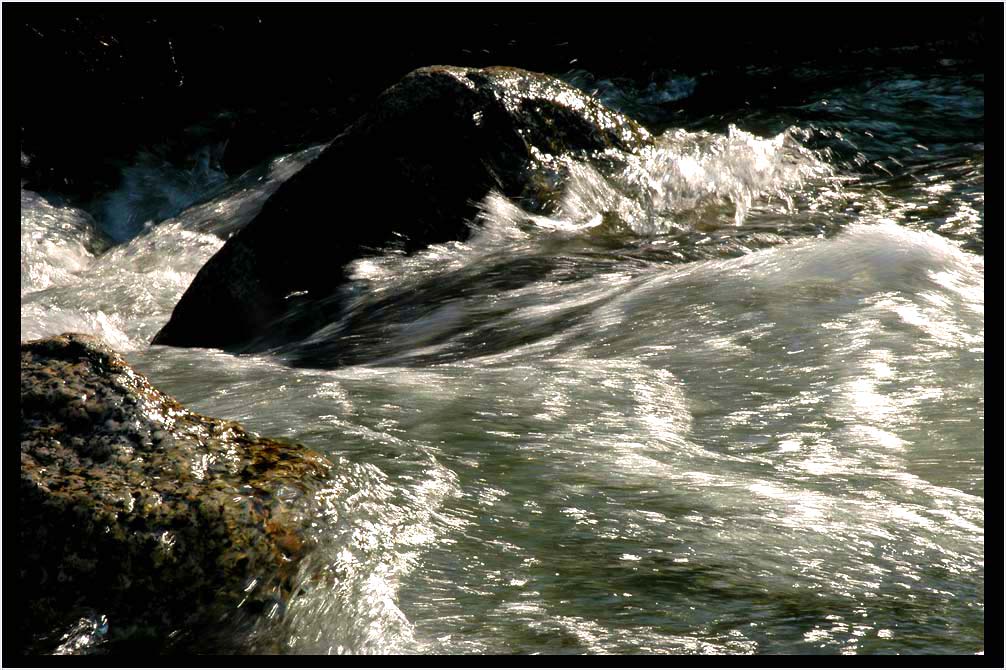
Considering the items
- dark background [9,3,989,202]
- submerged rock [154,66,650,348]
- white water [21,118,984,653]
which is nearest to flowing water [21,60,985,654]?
white water [21,118,984,653]

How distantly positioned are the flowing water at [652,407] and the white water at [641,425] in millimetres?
11

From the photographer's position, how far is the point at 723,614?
233 cm

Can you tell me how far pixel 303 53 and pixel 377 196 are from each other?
7.65 meters

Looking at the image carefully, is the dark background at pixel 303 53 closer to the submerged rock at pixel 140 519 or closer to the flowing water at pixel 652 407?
the flowing water at pixel 652 407

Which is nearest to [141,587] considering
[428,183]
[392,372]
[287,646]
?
[287,646]

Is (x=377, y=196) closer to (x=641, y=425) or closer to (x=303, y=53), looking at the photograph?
(x=641, y=425)

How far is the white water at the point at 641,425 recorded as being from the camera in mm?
2342

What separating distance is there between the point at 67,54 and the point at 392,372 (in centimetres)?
958

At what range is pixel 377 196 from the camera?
706 centimetres

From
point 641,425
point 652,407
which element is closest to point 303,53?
point 652,407

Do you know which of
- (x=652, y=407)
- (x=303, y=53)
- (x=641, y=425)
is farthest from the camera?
(x=303, y=53)

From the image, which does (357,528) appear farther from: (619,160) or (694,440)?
(619,160)

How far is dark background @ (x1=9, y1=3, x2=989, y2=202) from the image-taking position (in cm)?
1209

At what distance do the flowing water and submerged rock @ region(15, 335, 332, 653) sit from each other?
0.09 meters
